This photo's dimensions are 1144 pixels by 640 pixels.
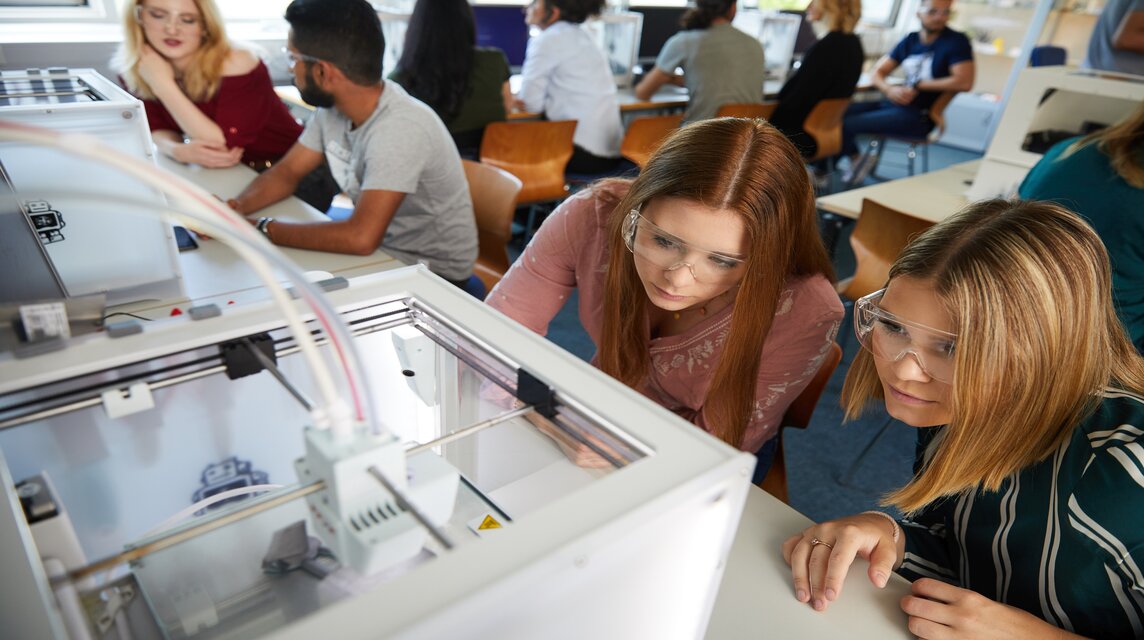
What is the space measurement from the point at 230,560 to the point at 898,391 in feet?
2.49

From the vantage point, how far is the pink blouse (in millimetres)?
1135

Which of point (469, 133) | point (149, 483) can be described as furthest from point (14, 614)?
point (469, 133)

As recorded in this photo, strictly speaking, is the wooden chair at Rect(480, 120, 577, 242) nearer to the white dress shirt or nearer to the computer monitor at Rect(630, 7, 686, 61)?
the white dress shirt

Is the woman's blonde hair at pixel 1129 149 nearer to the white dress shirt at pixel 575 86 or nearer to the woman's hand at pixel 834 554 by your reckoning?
the woman's hand at pixel 834 554

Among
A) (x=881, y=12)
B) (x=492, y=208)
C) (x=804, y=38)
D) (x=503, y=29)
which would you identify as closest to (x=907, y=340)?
(x=492, y=208)

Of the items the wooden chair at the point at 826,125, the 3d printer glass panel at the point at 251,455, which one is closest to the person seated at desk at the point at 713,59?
the wooden chair at the point at 826,125

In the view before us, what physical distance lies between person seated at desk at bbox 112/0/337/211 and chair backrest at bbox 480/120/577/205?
2.97 ft

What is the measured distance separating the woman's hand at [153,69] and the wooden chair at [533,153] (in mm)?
1198

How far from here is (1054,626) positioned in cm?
73

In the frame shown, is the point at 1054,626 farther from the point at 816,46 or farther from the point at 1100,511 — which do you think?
the point at 816,46

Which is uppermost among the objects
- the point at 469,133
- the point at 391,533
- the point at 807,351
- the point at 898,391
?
the point at 391,533

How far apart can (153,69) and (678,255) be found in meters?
1.87

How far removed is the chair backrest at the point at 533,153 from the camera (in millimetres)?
2914

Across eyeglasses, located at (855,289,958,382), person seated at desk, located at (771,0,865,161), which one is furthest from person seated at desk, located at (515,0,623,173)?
eyeglasses, located at (855,289,958,382)
